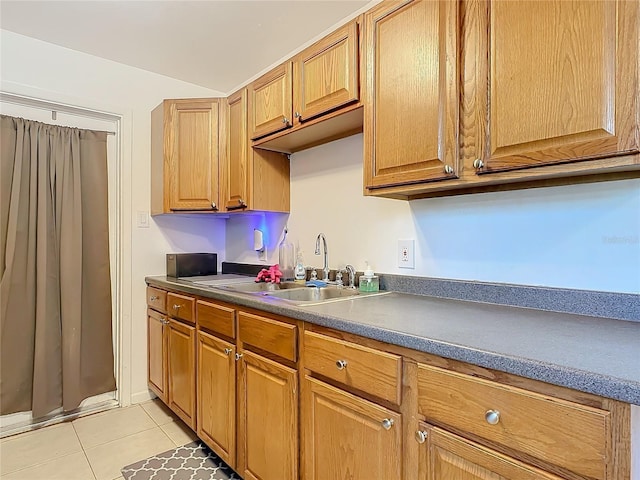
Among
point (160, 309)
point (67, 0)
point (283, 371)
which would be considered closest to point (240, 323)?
point (283, 371)

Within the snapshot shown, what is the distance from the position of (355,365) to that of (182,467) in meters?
1.27

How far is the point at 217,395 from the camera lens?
1.76 m

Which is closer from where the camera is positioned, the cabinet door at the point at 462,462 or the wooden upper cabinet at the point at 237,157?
the cabinet door at the point at 462,462

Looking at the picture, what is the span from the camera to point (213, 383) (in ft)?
5.88

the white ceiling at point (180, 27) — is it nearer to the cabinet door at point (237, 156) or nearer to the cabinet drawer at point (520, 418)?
the cabinet door at point (237, 156)

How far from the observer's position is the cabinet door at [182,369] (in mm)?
1977

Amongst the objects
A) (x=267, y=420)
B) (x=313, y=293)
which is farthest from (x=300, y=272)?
(x=267, y=420)

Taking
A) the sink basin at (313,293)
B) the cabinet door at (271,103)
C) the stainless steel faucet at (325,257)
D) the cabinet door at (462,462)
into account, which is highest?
the cabinet door at (271,103)

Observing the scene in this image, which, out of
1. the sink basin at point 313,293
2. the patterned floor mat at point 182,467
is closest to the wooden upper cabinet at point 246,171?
the sink basin at point 313,293

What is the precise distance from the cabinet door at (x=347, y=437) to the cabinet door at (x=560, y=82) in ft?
2.71

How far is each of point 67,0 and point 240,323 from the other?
1.82 m

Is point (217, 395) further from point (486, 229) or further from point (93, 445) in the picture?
point (486, 229)

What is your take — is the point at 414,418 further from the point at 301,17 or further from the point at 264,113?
the point at 301,17

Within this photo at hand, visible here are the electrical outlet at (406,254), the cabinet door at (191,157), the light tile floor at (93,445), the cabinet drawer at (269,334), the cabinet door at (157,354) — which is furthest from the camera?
the cabinet door at (191,157)
